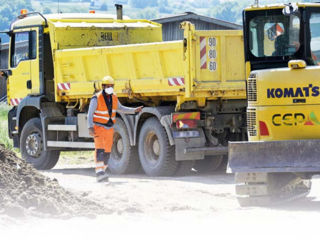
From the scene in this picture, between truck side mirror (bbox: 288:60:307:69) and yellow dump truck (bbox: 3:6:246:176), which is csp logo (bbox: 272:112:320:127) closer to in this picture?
truck side mirror (bbox: 288:60:307:69)

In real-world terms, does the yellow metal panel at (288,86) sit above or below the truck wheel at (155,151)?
above

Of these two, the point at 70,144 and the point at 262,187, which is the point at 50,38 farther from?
the point at 262,187

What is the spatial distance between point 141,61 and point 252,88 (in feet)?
16.5

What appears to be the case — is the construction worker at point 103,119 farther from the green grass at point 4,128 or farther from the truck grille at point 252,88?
the green grass at point 4,128

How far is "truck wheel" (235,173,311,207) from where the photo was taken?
10.9m

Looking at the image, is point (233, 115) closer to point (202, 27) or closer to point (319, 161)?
point (319, 161)

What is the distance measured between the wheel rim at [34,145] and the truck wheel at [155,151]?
320cm

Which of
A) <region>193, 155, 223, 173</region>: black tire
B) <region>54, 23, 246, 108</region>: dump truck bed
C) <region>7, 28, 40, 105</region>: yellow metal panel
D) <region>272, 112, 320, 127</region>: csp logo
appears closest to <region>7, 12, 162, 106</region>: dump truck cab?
<region>7, 28, 40, 105</region>: yellow metal panel

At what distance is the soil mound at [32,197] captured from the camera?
32.1 ft

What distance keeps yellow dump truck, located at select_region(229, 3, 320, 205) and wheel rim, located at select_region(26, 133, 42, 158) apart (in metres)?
8.04

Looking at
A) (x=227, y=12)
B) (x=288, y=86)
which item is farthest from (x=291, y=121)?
(x=227, y=12)

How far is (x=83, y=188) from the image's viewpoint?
42.5 feet

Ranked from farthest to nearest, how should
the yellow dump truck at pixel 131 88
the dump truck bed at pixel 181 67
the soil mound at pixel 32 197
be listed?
the yellow dump truck at pixel 131 88 → the dump truck bed at pixel 181 67 → the soil mound at pixel 32 197

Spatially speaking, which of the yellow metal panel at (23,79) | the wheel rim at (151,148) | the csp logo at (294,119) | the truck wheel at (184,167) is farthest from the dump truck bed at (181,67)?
the csp logo at (294,119)
